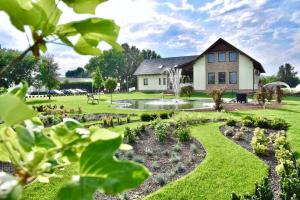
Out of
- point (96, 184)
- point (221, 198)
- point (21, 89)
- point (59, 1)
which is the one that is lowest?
point (221, 198)

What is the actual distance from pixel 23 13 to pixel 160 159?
32.6 ft

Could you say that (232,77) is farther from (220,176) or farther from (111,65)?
(111,65)

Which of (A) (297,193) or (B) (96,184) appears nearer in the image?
(B) (96,184)

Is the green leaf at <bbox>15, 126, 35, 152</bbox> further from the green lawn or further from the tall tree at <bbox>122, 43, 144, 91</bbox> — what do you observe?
the tall tree at <bbox>122, 43, 144, 91</bbox>

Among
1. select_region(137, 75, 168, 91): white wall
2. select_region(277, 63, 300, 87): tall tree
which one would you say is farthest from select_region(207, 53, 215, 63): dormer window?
select_region(277, 63, 300, 87): tall tree

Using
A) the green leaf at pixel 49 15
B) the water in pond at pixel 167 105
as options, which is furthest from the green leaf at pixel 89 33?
the water in pond at pixel 167 105

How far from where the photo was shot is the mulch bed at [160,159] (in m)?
7.70

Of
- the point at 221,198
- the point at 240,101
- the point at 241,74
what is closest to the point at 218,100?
the point at 240,101

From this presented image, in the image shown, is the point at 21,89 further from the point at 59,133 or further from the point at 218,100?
the point at 218,100

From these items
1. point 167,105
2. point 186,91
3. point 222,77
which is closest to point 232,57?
point 222,77

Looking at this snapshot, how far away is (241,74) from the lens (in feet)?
145

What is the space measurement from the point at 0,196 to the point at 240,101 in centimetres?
3135

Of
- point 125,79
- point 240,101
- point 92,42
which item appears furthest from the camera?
point 125,79

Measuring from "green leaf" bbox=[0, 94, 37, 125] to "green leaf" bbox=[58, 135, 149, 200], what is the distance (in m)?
0.10
